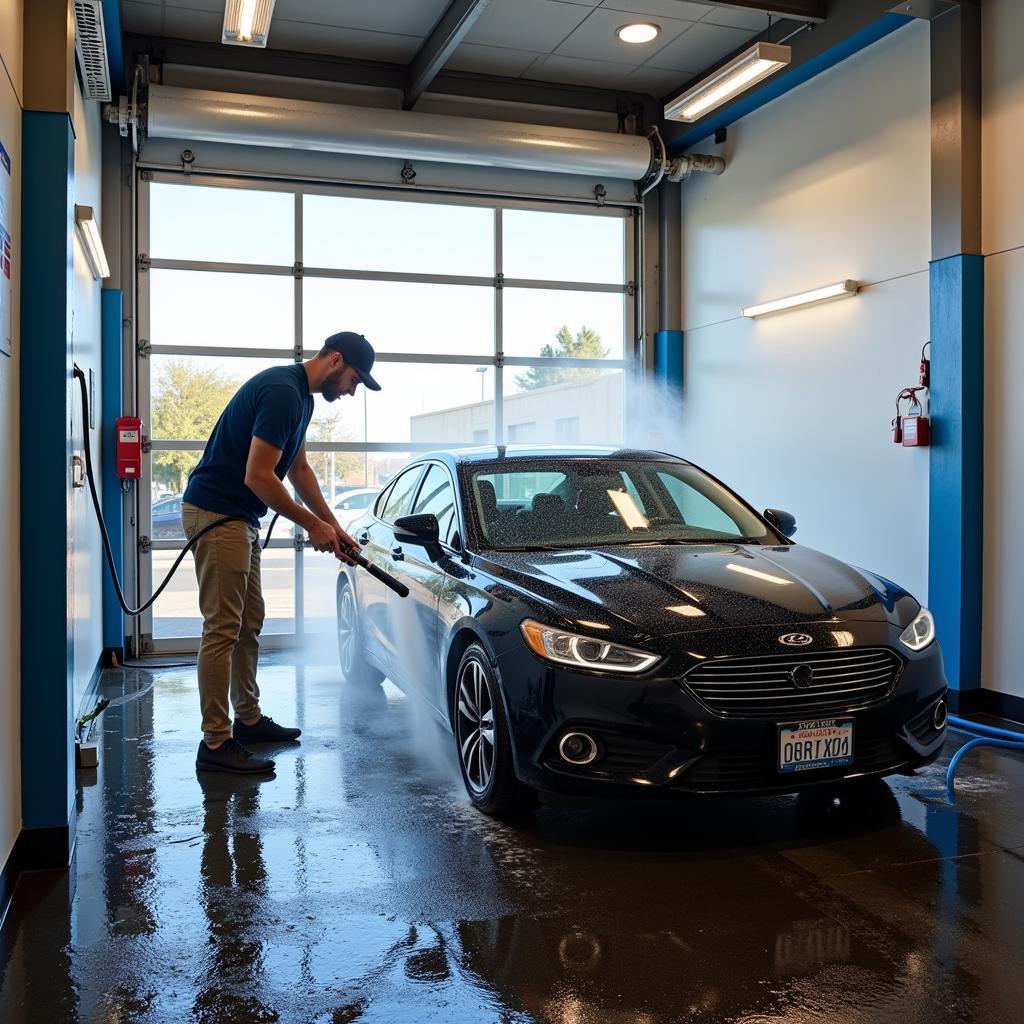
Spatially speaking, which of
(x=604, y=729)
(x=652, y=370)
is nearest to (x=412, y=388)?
(x=652, y=370)

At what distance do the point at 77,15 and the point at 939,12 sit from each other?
16.2 feet

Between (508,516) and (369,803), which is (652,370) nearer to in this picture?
(508,516)

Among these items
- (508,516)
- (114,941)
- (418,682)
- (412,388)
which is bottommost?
(114,941)

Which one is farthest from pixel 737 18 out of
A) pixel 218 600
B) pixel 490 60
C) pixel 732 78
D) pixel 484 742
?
pixel 484 742

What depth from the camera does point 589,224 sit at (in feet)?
31.6

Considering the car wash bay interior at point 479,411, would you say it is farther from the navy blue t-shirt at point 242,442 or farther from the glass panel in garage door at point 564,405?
the navy blue t-shirt at point 242,442

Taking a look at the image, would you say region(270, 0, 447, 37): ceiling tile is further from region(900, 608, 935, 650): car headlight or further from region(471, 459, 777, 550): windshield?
region(900, 608, 935, 650): car headlight

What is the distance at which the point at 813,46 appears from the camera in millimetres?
7277

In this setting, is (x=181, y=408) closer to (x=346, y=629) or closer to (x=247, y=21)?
(x=346, y=629)

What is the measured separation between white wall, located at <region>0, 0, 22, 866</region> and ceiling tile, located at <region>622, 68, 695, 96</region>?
627 cm

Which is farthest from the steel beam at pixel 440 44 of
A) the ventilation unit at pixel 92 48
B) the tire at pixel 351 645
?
the tire at pixel 351 645

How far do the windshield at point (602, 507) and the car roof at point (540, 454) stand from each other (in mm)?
53

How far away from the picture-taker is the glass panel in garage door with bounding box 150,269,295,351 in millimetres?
8469

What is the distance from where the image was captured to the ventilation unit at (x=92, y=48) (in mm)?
5578
